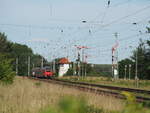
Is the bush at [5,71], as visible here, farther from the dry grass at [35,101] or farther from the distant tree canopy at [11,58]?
the dry grass at [35,101]

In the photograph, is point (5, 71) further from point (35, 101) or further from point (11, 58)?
point (35, 101)

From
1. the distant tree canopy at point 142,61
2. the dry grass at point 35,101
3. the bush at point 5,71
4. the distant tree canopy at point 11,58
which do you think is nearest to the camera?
the dry grass at point 35,101

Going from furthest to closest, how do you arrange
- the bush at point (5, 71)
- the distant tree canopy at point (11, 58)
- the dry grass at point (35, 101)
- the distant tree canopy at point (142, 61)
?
1. the distant tree canopy at point (142, 61)
2. the distant tree canopy at point (11, 58)
3. the bush at point (5, 71)
4. the dry grass at point (35, 101)

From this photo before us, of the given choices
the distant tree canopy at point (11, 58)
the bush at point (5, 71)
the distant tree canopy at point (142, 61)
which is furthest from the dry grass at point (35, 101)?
the distant tree canopy at point (142, 61)

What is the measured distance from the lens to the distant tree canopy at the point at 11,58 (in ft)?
91.9

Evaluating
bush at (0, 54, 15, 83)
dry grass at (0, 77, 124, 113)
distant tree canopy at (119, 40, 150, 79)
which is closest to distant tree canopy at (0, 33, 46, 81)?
bush at (0, 54, 15, 83)

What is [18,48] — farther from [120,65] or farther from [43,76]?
[43,76]

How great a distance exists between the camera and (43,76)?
233ft

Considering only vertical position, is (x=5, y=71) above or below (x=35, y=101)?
above

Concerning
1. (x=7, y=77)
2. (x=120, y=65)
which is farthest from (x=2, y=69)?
(x=120, y=65)

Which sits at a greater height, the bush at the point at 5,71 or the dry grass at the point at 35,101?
the bush at the point at 5,71

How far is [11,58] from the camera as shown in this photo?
1276 inches

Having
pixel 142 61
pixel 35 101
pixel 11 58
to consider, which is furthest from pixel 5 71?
pixel 142 61

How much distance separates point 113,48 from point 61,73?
1865 inches
